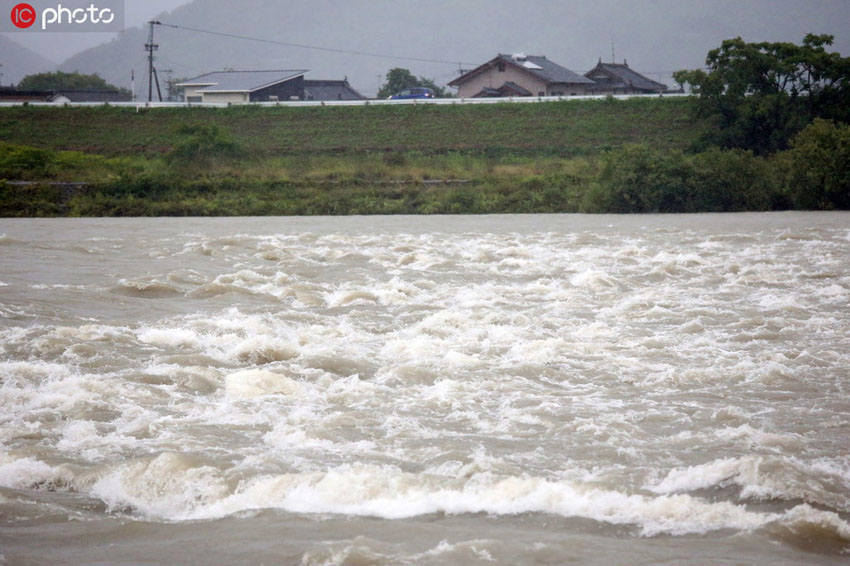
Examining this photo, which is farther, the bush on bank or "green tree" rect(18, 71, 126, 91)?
"green tree" rect(18, 71, 126, 91)

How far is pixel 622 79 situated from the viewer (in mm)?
55312

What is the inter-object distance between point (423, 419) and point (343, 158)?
3091 centimetres

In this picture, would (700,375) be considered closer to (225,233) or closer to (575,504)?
(575,504)

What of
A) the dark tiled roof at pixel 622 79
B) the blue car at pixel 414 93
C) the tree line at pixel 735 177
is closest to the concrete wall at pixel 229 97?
the blue car at pixel 414 93

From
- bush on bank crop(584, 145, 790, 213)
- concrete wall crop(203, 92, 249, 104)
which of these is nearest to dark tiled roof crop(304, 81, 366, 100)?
concrete wall crop(203, 92, 249, 104)

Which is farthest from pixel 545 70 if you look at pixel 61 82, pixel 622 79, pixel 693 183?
pixel 61 82

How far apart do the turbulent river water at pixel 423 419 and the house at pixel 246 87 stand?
1565 inches

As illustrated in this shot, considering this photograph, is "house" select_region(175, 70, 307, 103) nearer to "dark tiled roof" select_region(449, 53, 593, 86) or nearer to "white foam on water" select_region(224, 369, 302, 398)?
"dark tiled roof" select_region(449, 53, 593, 86)

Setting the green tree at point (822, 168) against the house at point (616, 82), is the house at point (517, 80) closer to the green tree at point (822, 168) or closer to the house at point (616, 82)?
the house at point (616, 82)

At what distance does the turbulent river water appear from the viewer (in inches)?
178

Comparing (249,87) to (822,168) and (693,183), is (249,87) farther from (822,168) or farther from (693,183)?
(822,168)

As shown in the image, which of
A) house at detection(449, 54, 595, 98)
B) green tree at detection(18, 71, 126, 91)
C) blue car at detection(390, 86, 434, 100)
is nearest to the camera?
house at detection(449, 54, 595, 98)

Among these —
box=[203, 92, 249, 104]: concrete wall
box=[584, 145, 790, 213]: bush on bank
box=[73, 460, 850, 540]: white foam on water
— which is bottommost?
box=[73, 460, 850, 540]: white foam on water

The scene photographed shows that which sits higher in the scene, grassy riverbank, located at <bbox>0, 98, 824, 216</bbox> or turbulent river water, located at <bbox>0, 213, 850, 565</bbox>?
grassy riverbank, located at <bbox>0, 98, 824, 216</bbox>
